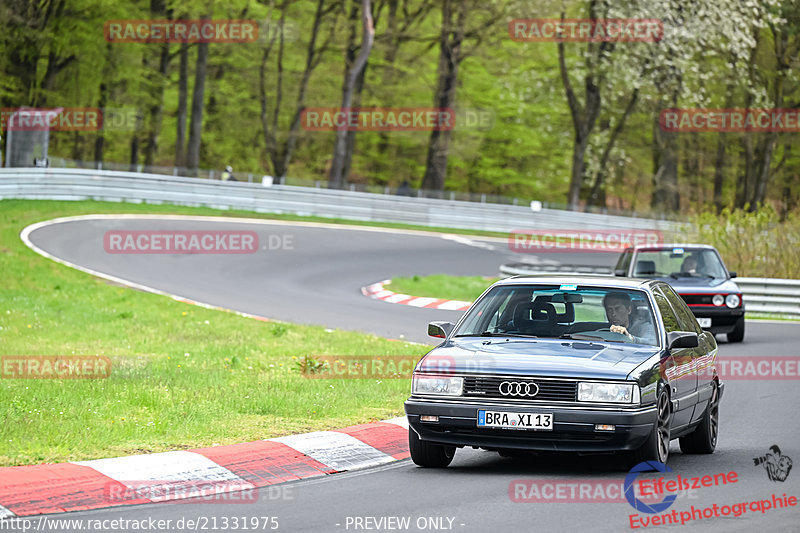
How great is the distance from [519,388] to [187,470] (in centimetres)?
229

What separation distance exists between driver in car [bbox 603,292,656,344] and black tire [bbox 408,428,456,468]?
1.62m

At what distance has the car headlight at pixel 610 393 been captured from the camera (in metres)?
7.82

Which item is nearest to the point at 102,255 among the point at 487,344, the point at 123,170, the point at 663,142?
the point at 123,170

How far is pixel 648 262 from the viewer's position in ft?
64.6

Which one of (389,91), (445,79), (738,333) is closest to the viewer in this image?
(738,333)

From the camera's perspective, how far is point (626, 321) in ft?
29.5

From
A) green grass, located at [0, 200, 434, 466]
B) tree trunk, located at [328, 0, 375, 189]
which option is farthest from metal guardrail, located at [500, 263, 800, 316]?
tree trunk, located at [328, 0, 375, 189]

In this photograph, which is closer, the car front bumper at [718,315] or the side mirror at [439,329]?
the side mirror at [439,329]

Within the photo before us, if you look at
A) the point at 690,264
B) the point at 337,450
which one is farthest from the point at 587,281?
the point at 690,264

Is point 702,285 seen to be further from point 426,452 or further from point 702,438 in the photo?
point 426,452

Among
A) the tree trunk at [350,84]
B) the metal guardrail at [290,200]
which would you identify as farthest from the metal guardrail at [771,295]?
the tree trunk at [350,84]

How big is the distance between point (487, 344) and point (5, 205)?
93.1ft

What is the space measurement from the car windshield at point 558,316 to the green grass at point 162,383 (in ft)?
5.51

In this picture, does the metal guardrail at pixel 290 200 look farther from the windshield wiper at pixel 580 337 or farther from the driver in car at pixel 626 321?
the windshield wiper at pixel 580 337
